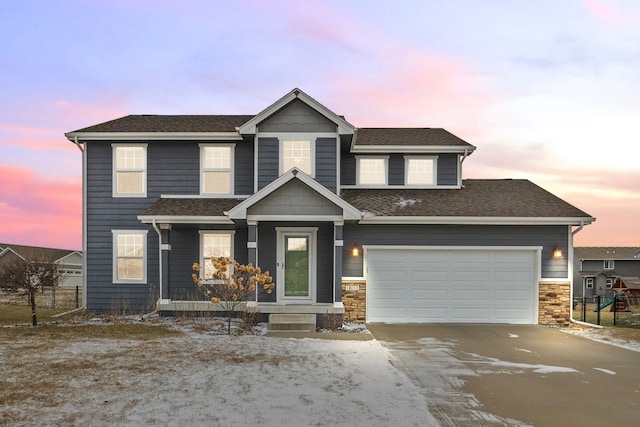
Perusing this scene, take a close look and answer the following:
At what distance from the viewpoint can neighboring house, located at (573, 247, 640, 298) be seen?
46.6 metres

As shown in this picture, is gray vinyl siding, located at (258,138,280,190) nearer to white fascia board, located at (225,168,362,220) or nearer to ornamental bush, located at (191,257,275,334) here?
white fascia board, located at (225,168,362,220)

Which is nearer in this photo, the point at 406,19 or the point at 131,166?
the point at 406,19

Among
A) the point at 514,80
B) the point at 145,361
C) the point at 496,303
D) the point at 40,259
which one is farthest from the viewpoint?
the point at 514,80

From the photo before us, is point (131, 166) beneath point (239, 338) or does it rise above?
above

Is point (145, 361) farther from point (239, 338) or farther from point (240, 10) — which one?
point (240, 10)

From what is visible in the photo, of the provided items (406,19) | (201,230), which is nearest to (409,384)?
(201,230)

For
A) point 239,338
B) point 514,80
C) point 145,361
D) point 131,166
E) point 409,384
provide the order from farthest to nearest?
point 514,80 < point 131,166 < point 239,338 < point 145,361 < point 409,384

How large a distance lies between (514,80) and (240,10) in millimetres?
10406

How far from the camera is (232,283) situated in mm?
13227

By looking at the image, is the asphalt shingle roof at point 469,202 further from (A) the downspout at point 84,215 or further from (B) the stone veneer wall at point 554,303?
(A) the downspout at point 84,215

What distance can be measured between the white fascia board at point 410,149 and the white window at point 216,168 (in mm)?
4325

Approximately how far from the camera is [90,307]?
15055 millimetres

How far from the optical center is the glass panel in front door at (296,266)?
46.9ft

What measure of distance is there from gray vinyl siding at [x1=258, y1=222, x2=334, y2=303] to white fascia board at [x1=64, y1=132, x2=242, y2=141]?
3.29m
